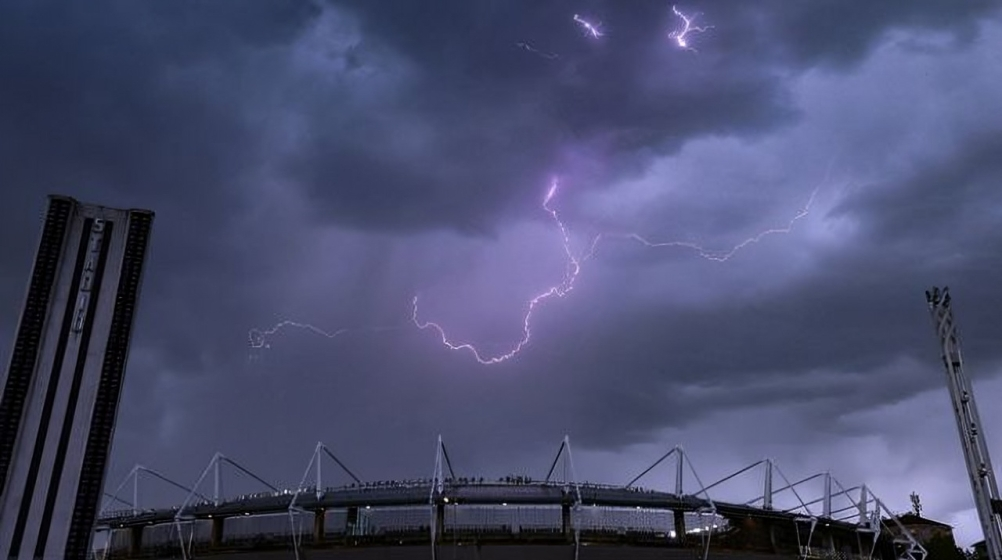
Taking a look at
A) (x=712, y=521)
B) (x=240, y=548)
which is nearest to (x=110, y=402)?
(x=240, y=548)

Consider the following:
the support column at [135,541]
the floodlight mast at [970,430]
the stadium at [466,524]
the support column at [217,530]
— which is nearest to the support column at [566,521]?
the stadium at [466,524]

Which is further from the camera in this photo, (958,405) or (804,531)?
(804,531)

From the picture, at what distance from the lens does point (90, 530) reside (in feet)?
340

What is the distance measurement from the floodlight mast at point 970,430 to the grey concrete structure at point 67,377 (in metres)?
95.6

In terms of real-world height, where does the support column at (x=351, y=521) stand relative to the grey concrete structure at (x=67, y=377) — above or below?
below

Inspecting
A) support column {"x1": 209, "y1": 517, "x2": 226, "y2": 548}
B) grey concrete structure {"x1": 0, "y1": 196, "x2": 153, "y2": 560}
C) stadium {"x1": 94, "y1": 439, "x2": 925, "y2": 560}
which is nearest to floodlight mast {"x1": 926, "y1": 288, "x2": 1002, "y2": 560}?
stadium {"x1": 94, "y1": 439, "x2": 925, "y2": 560}

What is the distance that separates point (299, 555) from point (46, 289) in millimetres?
47887

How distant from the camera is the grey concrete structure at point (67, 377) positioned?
102062 millimetres

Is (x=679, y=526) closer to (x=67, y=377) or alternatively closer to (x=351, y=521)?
(x=351, y=521)

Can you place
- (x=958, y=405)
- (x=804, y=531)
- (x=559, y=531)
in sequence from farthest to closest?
(x=804, y=531)
(x=559, y=531)
(x=958, y=405)

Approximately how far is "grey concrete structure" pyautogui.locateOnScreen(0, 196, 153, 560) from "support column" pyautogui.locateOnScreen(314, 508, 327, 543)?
28.6 meters

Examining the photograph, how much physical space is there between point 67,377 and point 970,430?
100 m

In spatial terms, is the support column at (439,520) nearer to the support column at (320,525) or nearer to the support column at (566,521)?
the support column at (566,521)

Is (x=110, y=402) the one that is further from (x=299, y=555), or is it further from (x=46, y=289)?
(x=299, y=555)
